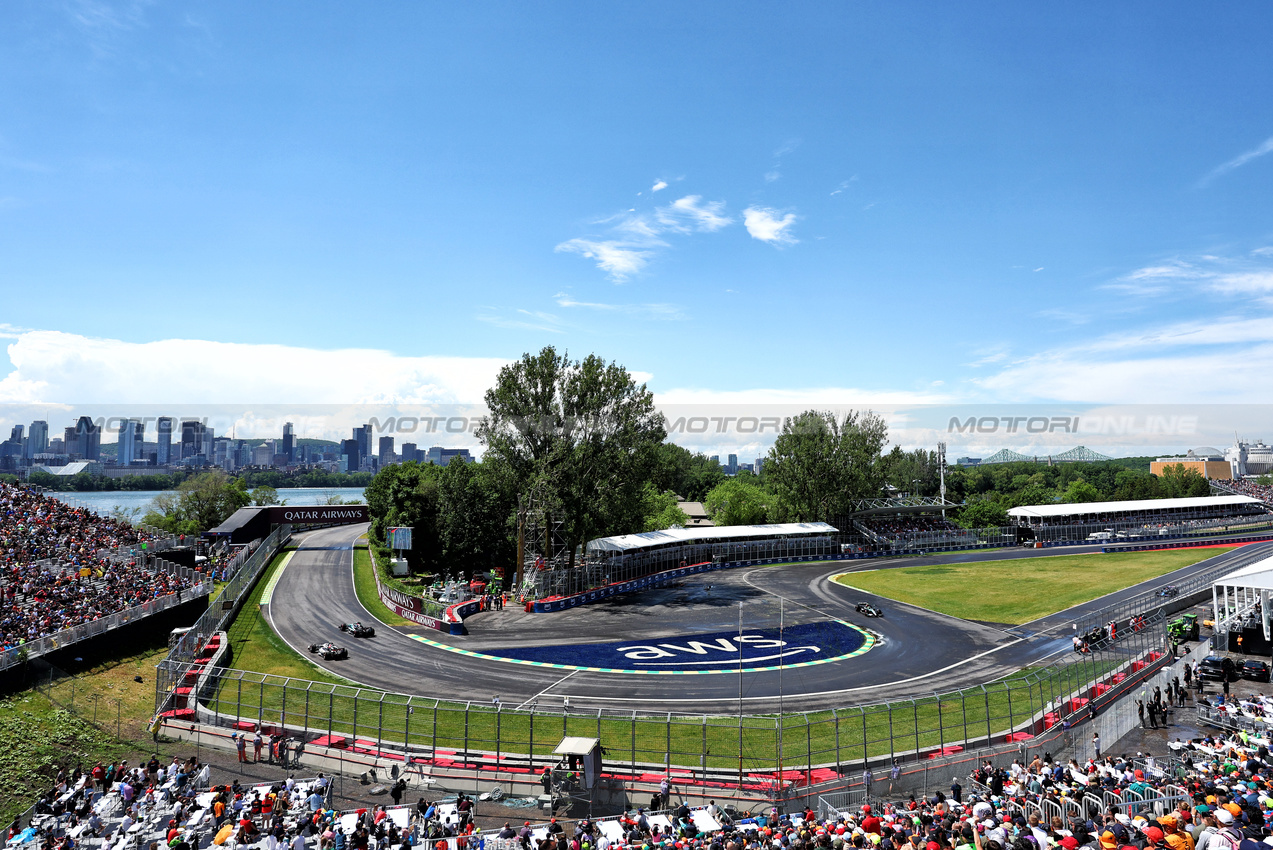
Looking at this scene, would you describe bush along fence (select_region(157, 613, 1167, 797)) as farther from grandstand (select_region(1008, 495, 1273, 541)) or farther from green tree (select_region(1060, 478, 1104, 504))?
green tree (select_region(1060, 478, 1104, 504))

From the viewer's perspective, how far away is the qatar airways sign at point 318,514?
87.1 metres

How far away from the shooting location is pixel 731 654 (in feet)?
133

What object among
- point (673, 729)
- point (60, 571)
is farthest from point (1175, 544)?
point (60, 571)

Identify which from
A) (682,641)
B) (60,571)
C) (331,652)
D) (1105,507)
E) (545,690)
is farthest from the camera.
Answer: (1105,507)

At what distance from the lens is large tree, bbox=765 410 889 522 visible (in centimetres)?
9756

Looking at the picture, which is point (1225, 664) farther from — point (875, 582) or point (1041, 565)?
point (1041, 565)

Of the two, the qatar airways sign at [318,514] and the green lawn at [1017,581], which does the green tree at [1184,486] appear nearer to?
the green lawn at [1017,581]

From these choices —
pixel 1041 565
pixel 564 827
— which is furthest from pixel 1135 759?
pixel 1041 565

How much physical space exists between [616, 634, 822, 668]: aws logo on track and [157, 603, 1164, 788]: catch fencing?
29.1 feet

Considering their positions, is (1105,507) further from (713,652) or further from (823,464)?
(713,652)

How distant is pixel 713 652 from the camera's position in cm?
4116

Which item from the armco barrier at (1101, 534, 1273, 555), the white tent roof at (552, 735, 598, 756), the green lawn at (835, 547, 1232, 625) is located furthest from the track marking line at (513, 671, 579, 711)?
the armco barrier at (1101, 534, 1273, 555)

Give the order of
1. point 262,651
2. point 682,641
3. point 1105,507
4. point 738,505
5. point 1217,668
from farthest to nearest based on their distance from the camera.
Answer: point 738,505 < point 1105,507 < point 682,641 < point 262,651 < point 1217,668

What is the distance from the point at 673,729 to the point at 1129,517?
98.8m
